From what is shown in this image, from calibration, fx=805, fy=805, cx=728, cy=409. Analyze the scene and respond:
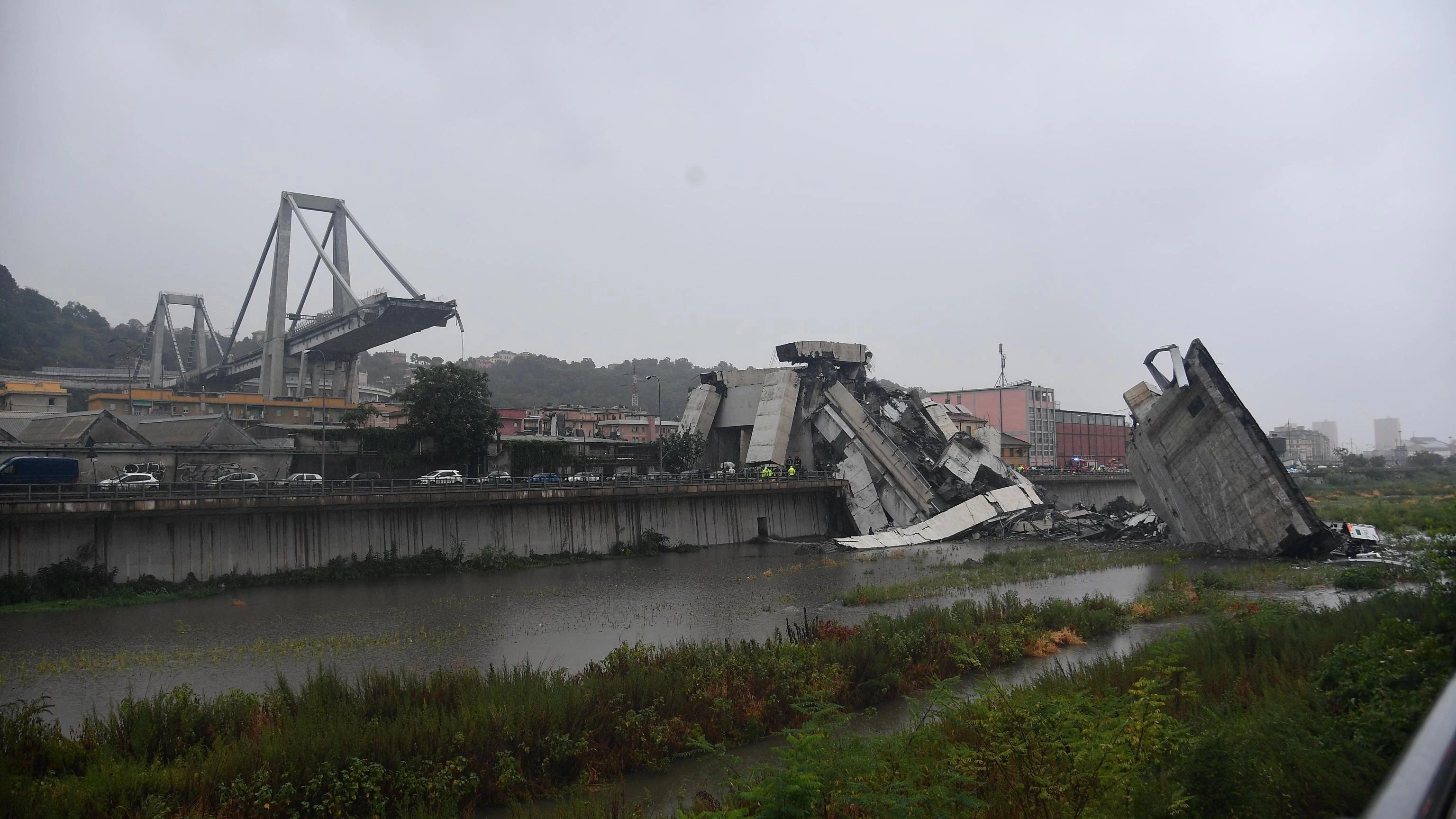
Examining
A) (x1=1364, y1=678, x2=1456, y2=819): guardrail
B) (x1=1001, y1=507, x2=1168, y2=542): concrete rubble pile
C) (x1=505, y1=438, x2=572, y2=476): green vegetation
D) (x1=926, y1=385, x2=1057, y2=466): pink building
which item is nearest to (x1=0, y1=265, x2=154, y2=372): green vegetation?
(x1=1364, y1=678, x2=1456, y2=819): guardrail

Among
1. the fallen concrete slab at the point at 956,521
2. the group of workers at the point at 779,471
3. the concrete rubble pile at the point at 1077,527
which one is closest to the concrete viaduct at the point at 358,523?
the group of workers at the point at 779,471

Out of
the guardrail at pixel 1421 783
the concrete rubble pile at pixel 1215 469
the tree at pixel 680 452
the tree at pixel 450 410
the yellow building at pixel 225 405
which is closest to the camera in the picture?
the guardrail at pixel 1421 783

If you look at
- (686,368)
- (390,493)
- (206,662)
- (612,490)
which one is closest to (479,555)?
(390,493)

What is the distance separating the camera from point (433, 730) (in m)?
11.3

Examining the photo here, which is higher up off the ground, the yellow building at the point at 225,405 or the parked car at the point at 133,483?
the yellow building at the point at 225,405

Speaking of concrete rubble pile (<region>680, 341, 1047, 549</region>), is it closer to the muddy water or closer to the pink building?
the muddy water

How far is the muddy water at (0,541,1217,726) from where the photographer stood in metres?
17.5

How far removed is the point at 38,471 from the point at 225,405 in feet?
123

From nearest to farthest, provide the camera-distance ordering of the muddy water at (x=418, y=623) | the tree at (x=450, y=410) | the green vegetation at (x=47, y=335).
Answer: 1. the green vegetation at (x=47, y=335)
2. the muddy water at (x=418, y=623)
3. the tree at (x=450, y=410)

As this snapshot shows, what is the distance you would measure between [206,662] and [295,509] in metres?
13.7

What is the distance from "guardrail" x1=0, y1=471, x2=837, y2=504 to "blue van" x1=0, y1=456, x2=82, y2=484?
5.99ft

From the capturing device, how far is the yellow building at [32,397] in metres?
49.3

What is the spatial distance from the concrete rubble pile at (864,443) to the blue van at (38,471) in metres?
33.8

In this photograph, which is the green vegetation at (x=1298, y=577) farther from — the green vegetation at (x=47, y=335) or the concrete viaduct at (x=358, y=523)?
the green vegetation at (x=47, y=335)
